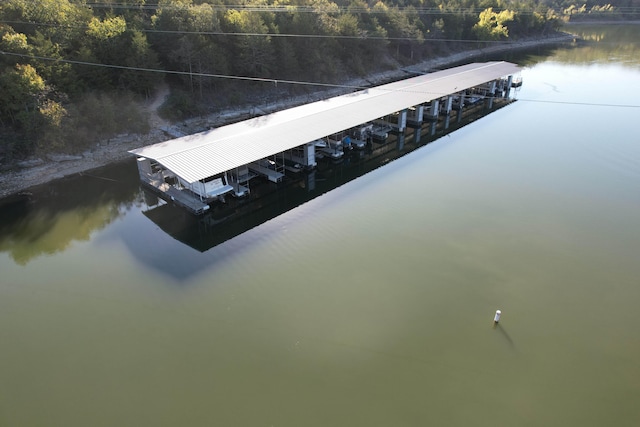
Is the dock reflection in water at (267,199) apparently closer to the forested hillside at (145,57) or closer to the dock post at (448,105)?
the dock post at (448,105)

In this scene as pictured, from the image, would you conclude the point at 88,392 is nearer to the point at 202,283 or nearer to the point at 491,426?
the point at 202,283

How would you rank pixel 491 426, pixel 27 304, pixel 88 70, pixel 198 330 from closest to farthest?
pixel 491 426 → pixel 198 330 → pixel 27 304 → pixel 88 70

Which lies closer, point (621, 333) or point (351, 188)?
point (621, 333)

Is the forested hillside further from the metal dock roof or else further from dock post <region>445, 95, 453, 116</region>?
dock post <region>445, 95, 453, 116</region>

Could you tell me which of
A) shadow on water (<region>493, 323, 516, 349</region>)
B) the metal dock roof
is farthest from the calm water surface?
the metal dock roof

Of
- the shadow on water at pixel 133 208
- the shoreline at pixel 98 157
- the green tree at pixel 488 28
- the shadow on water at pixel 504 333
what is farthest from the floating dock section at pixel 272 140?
the green tree at pixel 488 28

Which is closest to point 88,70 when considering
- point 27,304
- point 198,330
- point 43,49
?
point 43,49

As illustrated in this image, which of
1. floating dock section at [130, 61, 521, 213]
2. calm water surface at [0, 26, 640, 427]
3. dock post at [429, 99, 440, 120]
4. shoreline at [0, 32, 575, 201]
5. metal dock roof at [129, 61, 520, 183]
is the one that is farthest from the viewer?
dock post at [429, 99, 440, 120]
